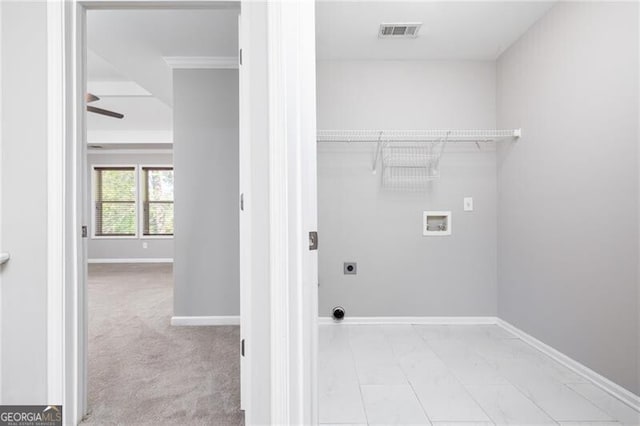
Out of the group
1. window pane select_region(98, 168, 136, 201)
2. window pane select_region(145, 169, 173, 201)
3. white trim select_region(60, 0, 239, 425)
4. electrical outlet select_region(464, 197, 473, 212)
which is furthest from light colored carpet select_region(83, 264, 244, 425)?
window pane select_region(98, 168, 136, 201)

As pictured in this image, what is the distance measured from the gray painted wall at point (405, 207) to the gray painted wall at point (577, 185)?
9.5 inches

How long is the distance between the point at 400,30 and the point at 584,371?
8.77 feet

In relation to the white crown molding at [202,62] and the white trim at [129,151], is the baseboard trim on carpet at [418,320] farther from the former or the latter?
the white trim at [129,151]

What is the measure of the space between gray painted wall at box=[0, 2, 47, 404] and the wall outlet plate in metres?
2.19

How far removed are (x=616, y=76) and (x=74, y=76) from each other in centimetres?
283

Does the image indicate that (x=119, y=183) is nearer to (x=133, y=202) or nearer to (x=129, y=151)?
(x=133, y=202)

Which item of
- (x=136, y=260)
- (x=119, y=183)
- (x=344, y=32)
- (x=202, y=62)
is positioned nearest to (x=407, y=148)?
(x=344, y=32)

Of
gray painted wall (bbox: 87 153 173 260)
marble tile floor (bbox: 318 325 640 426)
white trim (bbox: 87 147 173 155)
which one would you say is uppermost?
white trim (bbox: 87 147 173 155)

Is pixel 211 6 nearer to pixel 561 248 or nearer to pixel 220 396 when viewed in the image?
pixel 220 396

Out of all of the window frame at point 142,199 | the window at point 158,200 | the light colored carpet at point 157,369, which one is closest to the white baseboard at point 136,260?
the window frame at point 142,199

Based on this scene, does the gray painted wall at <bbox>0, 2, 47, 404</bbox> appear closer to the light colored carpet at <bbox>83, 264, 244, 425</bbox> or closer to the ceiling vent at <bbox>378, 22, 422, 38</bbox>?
the light colored carpet at <bbox>83, 264, 244, 425</bbox>

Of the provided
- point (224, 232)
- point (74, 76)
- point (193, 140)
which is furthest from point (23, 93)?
point (224, 232)

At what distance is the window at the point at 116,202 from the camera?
294 inches

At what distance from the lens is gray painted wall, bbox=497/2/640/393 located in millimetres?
1862
